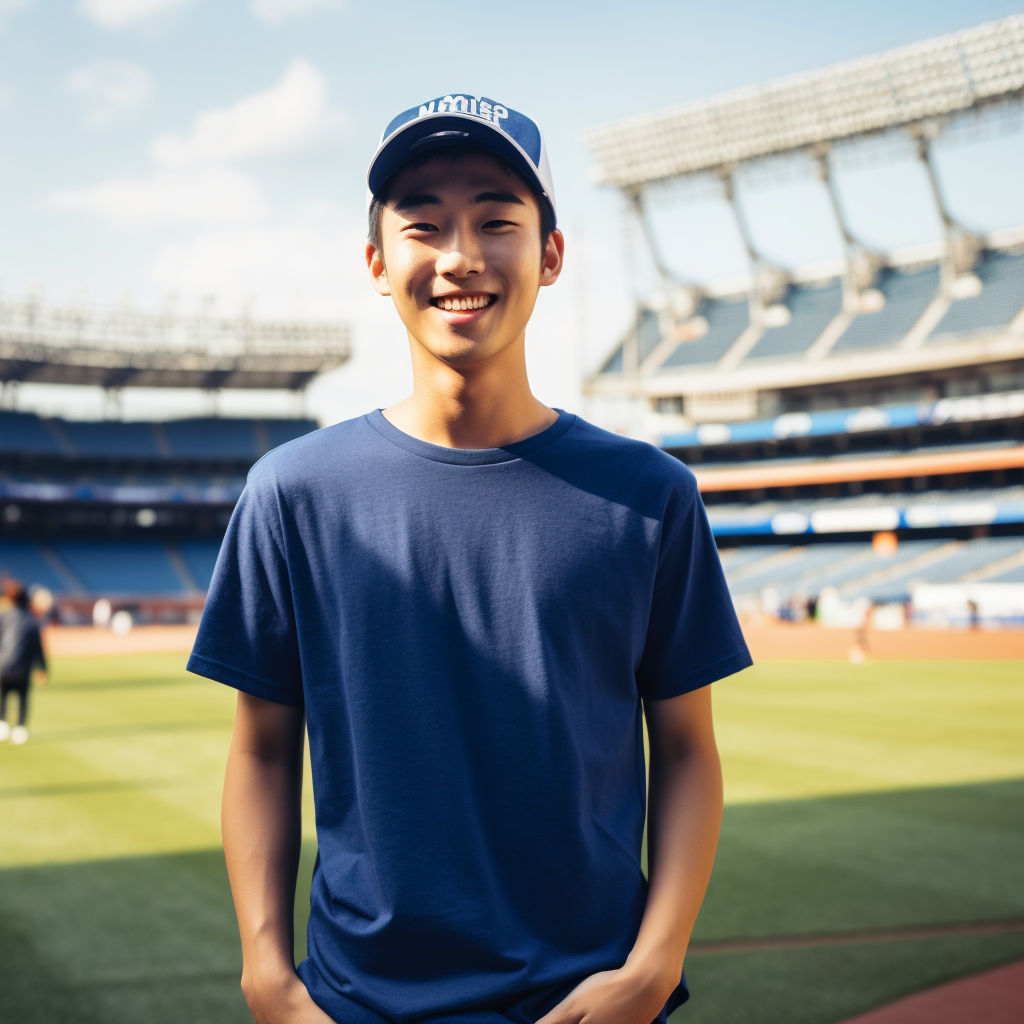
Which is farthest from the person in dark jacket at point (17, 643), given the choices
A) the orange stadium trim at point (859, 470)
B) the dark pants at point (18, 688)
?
the orange stadium trim at point (859, 470)

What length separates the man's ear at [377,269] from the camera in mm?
1772

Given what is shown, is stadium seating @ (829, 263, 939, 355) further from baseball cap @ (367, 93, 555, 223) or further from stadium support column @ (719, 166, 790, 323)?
baseball cap @ (367, 93, 555, 223)

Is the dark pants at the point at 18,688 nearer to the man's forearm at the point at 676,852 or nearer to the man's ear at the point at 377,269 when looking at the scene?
the man's ear at the point at 377,269

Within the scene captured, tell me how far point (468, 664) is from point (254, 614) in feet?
1.33

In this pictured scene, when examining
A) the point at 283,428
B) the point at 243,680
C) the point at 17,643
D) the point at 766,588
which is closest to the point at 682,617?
the point at 243,680

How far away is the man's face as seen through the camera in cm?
161

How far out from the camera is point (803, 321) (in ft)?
145

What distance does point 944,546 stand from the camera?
35781mm

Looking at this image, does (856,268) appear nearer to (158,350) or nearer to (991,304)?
(991,304)

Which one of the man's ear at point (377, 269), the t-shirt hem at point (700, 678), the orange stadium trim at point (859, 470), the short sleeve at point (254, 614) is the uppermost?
the orange stadium trim at point (859, 470)

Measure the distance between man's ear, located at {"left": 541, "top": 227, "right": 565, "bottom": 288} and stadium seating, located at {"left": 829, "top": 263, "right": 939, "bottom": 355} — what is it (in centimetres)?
4185

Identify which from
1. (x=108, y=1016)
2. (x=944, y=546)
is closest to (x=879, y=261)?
(x=944, y=546)

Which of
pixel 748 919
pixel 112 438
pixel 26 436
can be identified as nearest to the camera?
Answer: pixel 748 919

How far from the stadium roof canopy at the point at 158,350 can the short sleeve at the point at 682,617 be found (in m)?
48.5
